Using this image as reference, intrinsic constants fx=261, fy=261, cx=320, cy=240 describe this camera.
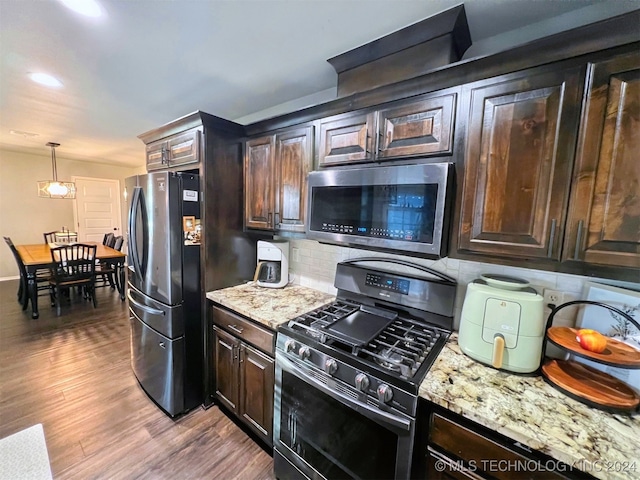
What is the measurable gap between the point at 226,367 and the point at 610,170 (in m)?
2.36

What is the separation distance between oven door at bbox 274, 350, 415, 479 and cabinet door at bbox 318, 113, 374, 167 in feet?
3.95

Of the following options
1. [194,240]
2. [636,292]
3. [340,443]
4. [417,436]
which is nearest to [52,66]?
[194,240]

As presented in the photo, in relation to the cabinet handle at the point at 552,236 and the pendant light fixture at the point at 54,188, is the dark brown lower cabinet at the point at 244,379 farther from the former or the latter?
the pendant light fixture at the point at 54,188

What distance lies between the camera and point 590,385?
101cm

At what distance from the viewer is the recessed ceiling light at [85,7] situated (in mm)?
1286

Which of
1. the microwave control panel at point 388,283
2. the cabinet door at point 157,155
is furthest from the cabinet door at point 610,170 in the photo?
the cabinet door at point 157,155

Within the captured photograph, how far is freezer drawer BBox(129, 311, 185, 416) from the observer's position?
2.01 metres

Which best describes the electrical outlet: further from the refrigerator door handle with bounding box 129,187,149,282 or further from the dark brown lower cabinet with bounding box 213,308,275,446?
the refrigerator door handle with bounding box 129,187,149,282

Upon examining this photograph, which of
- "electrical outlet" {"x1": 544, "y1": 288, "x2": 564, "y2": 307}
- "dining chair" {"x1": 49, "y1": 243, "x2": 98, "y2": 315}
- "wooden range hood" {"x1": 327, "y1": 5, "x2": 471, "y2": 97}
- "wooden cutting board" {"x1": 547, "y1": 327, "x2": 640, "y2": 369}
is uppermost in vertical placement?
"wooden range hood" {"x1": 327, "y1": 5, "x2": 471, "y2": 97}

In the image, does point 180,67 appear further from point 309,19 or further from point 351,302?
point 351,302

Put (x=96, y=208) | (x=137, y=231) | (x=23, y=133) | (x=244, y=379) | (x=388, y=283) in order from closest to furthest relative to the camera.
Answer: (x=388, y=283), (x=244, y=379), (x=137, y=231), (x=23, y=133), (x=96, y=208)

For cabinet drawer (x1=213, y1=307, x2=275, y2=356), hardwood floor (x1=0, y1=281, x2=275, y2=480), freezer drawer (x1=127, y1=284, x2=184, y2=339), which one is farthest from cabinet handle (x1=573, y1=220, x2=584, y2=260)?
freezer drawer (x1=127, y1=284, x2=184, y2=339)

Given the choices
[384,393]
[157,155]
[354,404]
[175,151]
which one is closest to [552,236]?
[384,393]

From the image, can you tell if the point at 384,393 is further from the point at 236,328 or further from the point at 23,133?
the point at 23,133
